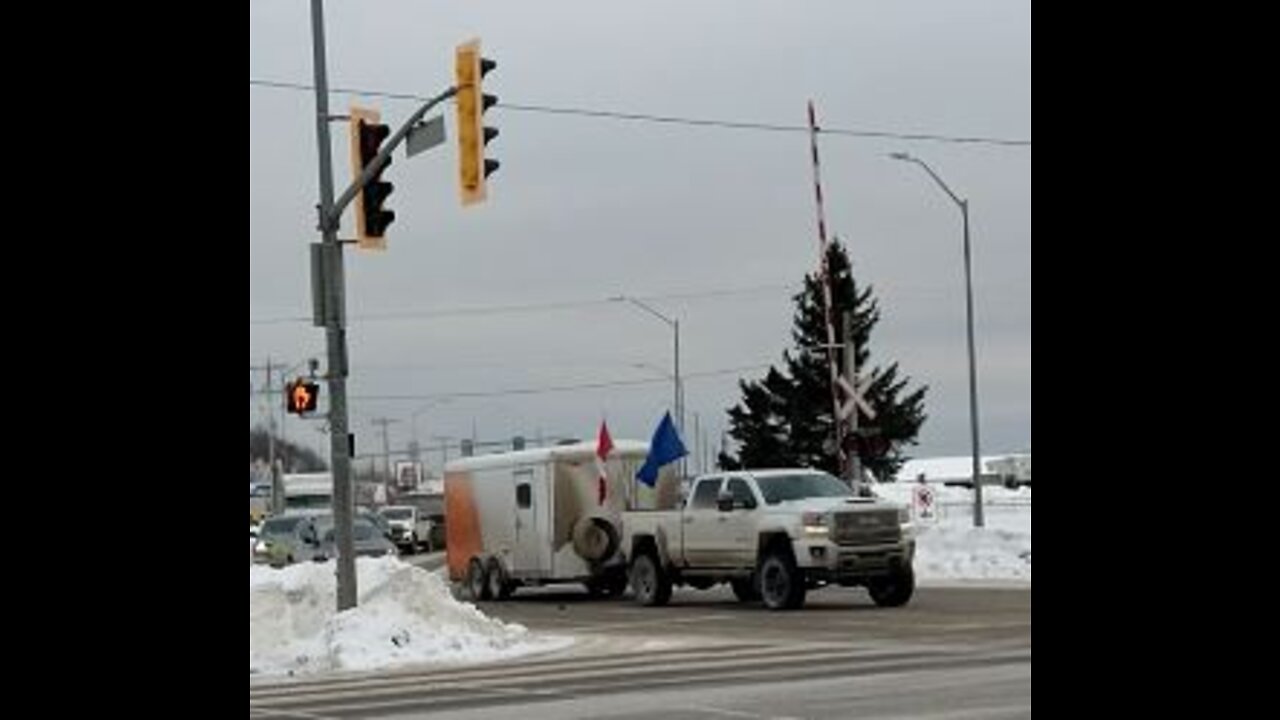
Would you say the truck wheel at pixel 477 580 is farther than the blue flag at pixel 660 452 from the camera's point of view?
Yes

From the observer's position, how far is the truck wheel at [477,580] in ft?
105

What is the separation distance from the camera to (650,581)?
27.5 meters

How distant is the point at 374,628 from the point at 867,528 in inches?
291

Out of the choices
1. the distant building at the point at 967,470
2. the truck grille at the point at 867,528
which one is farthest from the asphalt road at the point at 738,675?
the distant building at the point at 967,470

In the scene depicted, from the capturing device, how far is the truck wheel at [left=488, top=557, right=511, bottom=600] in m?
31.4

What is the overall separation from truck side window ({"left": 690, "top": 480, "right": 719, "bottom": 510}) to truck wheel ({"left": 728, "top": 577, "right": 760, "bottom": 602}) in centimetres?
115

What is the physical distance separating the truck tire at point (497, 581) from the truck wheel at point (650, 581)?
4.10 metres

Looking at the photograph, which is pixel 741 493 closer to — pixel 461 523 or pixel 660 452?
pixel 660 452

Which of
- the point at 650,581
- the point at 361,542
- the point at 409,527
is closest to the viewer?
the point at 650,581

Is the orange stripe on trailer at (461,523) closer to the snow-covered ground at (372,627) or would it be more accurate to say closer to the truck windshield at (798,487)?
the snow-covered ground at (372,627)

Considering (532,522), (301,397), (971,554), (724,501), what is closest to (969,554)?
(971,554)

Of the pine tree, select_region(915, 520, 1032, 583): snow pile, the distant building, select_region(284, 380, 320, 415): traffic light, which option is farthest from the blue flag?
the pine tree
